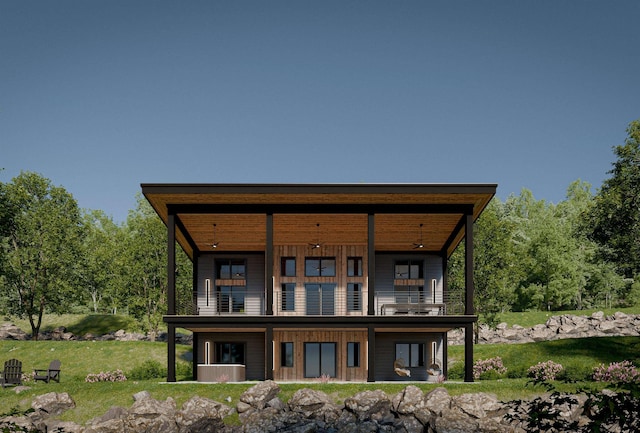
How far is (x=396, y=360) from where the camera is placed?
2944 cm

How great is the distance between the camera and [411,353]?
3017 cm

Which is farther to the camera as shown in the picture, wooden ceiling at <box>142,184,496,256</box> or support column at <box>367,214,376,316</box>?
support column at <box>367,214,376,316</box>

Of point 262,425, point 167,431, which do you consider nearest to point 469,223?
point 262,425

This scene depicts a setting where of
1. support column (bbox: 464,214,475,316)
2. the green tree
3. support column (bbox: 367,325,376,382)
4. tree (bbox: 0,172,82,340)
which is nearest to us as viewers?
support column (bbox: 367,325,376,382)

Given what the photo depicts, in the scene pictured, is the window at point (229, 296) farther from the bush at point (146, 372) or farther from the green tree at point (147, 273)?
the green tree at point (147, 273)

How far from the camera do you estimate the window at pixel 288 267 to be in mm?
29812

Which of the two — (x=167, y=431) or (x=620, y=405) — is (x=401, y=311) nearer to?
(x=167, y=431)

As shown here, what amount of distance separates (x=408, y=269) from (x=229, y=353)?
9482 mm

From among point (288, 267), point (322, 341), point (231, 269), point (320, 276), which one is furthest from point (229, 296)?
point (322, 341)

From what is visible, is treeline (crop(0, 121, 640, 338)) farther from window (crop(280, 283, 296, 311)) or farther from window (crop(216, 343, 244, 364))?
window (crop(280, 283, 296, 311))

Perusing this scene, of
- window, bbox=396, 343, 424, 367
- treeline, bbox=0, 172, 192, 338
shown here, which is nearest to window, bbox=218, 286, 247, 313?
window, bbox=396, 343, 424, 367

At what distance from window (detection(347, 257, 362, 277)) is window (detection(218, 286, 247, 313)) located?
17.0ft

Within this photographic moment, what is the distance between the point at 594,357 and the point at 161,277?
2630 cm

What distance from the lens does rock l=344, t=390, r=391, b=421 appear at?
68.8 feet
